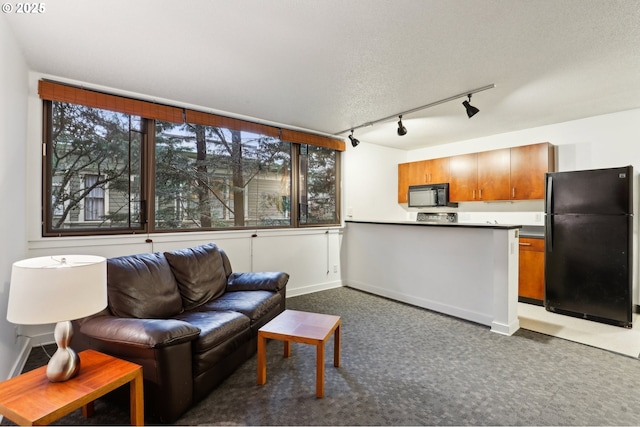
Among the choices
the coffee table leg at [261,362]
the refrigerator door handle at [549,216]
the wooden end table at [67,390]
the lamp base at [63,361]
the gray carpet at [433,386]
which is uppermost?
the refrigerator door handle at [549,216]

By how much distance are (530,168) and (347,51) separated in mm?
3314

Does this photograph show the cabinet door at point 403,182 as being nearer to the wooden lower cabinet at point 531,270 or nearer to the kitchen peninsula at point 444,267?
the kitchen peninsula at point 444,267

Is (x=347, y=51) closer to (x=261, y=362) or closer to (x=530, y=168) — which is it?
(x=261, y=362)

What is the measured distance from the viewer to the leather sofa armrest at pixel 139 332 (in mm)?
1655

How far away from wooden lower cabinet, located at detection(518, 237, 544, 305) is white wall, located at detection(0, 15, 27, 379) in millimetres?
5175

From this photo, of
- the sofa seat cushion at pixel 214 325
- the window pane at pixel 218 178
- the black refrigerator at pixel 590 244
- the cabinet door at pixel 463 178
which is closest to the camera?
the sofa seat cushion at pixel 214 325

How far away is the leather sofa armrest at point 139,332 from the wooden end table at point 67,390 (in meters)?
0.10

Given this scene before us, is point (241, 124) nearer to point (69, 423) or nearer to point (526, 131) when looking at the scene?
point (69, 423)

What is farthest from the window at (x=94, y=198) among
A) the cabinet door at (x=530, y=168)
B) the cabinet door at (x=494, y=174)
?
the cabinet door at (x=530, y=168)

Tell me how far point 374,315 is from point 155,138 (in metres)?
3.17

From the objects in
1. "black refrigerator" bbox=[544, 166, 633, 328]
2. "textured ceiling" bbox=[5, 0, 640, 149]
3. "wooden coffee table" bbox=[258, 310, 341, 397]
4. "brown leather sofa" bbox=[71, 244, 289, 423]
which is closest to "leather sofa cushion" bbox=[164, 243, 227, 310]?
"brown leather sofa" bbox=[71, 244, 289, 423]

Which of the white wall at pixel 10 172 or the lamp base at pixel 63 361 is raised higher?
the white wall at pixel 10 172

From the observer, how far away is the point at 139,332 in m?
1.69

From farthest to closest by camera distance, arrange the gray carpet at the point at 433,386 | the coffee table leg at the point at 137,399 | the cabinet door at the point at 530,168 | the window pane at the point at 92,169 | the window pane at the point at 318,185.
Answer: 1. the window pane at the point at 318,185
2. the cabinet door at the point at 530,168
3. the window pane at the point at 92,169
4. the gray carpet at the point at 433,386
5. the coffee table leg at the point at 137,399
